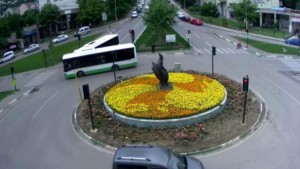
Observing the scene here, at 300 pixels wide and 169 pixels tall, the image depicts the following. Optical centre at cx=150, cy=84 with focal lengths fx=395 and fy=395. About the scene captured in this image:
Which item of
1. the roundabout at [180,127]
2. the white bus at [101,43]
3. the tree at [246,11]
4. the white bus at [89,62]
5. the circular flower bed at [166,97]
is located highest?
the tree at [246,11]

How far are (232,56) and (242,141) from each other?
84.2 feet

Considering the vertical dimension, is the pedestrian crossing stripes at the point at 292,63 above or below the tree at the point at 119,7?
below

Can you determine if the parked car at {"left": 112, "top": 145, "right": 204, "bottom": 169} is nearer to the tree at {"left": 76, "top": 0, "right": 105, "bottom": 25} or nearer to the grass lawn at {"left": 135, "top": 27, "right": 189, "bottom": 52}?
the grass lawn at {"left": 135, "top": 27, "right": 189, "bottom": 52}

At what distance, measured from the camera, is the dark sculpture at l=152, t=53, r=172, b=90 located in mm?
31105

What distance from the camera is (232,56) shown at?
49094 millimetres

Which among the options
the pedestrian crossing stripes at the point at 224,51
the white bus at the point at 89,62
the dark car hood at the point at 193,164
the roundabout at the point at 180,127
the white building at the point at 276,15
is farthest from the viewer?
the white building at the point at 276,15

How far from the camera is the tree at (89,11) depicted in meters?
82.1

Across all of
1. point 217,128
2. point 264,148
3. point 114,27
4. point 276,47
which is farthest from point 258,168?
point 114,27

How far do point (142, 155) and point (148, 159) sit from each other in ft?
1.59

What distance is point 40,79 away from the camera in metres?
45.1

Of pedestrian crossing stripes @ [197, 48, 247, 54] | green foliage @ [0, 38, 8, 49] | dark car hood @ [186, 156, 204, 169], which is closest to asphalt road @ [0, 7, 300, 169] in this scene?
pedestrian crossing stripes @ [197, 48, 247, 54]

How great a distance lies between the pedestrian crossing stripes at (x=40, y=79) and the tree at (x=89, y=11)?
36.2 meters

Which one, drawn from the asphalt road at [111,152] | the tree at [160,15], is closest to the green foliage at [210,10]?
the tree at [160,15]

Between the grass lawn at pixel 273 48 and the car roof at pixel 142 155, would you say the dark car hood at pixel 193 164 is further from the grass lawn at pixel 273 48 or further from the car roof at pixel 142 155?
the grass lawn at pixel 273 48
